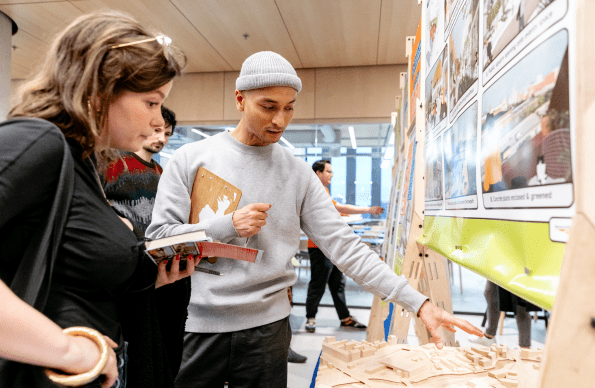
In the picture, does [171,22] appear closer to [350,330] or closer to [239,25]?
[239,25]

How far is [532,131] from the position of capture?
0.63m

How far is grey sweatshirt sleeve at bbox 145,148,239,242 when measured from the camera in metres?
1.16

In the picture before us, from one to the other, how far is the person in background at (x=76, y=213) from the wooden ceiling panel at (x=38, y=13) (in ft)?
10.4

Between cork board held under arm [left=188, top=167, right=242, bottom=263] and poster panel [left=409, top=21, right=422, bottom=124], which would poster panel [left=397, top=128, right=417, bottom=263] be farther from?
cork board held under arm [left=188, top=167, right=242, bottom=263]

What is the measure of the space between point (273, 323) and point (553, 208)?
3.08 ft

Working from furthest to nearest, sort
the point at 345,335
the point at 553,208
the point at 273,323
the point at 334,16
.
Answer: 1. the point at 345,335
2. the point at 334,16
3. the point at 273,323
4. the point at 553,208

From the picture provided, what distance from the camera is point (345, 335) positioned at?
12.5ft

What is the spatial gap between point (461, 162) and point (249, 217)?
58cm

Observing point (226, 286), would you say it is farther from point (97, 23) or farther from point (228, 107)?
point (228, 107)

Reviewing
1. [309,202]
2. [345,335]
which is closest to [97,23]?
[309,202]

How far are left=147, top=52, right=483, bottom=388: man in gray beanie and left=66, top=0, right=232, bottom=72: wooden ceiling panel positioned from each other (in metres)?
1.97

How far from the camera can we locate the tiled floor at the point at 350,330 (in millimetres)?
3115

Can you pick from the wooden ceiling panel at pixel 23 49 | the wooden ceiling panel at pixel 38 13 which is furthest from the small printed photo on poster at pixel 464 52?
the wooden ceiling panel at pixel 23 49

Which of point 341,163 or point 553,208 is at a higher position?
point 341,163
